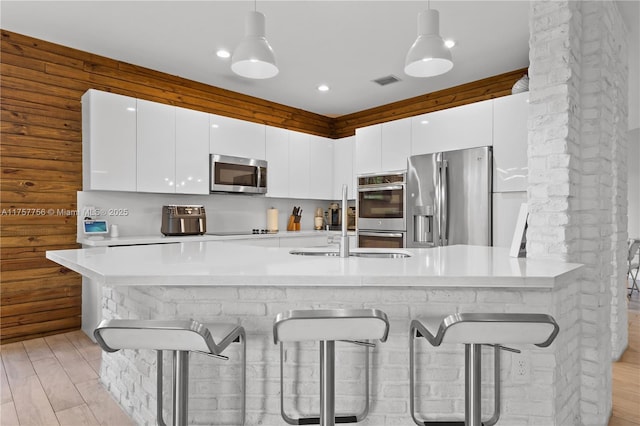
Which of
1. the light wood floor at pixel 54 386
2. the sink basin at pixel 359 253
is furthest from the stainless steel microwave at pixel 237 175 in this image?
the sink basin at pixel 359 253

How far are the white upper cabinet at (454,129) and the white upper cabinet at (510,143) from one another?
3.3 inches

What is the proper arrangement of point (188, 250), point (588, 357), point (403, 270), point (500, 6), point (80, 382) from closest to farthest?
1. point (403, 270)
2. point (588, 357)
3. point (188, 250)
4. point (80, 382)
5. point (500, 6)

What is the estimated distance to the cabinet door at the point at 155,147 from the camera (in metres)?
3.76

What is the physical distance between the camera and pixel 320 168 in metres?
5.44

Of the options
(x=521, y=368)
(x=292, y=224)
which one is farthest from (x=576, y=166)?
(x=292, y=224)

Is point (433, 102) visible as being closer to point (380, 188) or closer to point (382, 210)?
point (380, 188)

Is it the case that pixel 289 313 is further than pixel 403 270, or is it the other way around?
pixel 403 270

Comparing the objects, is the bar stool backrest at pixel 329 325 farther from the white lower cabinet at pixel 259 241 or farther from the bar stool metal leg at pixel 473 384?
the white lower cabinet at pixel 259 241

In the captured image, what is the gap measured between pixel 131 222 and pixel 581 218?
379cm

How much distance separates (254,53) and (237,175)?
242 centimetres

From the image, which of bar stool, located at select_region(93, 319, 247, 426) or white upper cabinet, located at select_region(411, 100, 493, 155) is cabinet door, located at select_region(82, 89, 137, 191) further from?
white upper cabinet, located at select_region(411, 100, 493, 155)

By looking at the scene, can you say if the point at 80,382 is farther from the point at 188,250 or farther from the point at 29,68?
the point at 29,68

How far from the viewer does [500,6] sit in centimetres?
295

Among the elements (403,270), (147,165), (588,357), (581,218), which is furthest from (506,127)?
(147,165)
